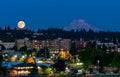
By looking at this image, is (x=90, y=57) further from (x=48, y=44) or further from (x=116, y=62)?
(x=48, y=44)

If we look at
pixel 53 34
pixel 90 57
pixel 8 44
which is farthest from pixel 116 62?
pixel 53 34

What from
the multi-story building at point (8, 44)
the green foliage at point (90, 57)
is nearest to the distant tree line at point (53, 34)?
the multi-story building at point (8, 44)

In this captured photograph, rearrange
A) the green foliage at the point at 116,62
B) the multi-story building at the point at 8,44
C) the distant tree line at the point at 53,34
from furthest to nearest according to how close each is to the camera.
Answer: the distant tree line at the point at 53,34 < the multi-story building at the point at 8,44 < the green foliage at the point at 116,62

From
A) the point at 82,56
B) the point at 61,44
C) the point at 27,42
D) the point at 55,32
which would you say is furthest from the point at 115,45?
the point at 82,56

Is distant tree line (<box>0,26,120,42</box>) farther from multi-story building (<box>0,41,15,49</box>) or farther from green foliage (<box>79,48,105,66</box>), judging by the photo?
green foliage (<box>79,48,105,66</box>)

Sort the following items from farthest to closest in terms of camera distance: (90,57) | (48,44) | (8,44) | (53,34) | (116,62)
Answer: (53,34) → (8,44) → (48,44) → (90,57) → (116,62)

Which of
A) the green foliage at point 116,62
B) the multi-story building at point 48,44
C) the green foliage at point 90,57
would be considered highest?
the multi-story building at point 48,44

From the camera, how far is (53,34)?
479ft

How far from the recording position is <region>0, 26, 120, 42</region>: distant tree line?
14032cm

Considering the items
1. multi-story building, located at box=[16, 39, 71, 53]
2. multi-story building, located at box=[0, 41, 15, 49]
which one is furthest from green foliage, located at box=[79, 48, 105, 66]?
multi-story building, located at box=[0, 41, 15, 49]

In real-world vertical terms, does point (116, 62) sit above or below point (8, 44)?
below

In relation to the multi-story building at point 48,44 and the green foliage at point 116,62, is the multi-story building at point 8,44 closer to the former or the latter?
the multi-story building at point 48,44

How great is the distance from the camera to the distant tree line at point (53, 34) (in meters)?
140

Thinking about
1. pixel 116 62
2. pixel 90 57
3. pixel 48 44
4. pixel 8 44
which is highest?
pixel 8 44
